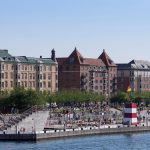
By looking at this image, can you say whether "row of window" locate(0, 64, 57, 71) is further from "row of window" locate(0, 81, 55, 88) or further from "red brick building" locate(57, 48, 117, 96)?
"red brick building" locate(57, 48, 117, 96)

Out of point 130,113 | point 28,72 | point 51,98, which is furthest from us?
point 28,72

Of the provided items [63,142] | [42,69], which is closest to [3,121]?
[63,142]

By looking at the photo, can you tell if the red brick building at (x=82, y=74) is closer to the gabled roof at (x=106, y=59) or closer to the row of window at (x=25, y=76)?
the gabled roof at (x=106, y=59)

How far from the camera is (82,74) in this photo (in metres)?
178

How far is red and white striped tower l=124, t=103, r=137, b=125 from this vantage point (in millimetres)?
103750

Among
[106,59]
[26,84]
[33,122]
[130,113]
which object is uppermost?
[106,59]

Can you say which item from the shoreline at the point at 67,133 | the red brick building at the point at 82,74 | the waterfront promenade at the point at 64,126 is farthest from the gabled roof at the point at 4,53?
the shoreline at the point at 67,133

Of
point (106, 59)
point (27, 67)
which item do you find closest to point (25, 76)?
point (27, 67)

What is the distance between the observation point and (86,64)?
180 metres

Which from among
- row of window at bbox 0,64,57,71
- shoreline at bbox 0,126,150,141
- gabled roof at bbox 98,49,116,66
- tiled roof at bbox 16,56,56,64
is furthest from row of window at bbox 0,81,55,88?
shoreline at bbox 0,126,150,141

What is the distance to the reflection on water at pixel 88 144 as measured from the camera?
257 feet

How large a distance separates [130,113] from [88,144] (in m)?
22.3

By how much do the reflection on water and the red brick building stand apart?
8405cm

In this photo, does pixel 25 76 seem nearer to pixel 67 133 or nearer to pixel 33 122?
pixel 33 122
